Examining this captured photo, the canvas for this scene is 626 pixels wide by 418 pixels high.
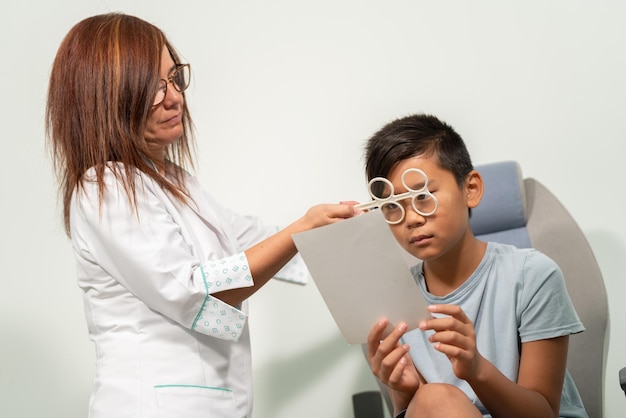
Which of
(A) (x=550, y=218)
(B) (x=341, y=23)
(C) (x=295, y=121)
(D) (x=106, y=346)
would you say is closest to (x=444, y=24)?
(B) (x=341, y=23)

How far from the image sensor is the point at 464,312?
1.22m

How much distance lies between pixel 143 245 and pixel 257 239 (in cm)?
47

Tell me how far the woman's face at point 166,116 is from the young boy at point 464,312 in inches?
14.4

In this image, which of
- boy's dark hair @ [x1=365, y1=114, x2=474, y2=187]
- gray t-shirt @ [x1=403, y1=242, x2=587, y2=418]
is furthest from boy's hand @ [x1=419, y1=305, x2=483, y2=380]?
boy's dark hair @ [x1=365, y1=114, x2=474, y2=187]

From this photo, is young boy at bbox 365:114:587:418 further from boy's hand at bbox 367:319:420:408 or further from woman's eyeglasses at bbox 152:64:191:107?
woman's eyeglasses at bbox 152:64:191:107

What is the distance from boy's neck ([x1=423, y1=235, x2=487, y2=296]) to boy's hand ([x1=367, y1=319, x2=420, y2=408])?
19cm

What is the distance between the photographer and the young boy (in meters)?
1.10

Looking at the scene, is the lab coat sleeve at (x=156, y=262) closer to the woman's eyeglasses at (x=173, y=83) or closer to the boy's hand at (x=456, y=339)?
the woman's eyeglasses at (x=173, y=83)

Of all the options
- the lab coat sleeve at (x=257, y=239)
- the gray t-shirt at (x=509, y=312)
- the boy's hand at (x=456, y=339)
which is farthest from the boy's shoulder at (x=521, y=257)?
the lab coat sleeve at (x=257, y=239)

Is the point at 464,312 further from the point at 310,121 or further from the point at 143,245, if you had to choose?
the point at 310,121

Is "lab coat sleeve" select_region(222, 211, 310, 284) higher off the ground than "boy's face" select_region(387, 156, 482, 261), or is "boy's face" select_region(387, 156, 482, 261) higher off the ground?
"boy's face" select_region(387, 156, 482, 261)

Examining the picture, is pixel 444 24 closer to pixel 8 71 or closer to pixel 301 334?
pixel 301 334

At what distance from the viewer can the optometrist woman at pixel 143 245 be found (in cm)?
120

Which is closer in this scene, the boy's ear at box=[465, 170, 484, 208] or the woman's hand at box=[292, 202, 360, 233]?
the woman's hand at box=[292, 202, 360, 233]
